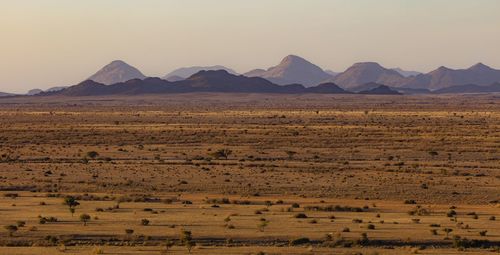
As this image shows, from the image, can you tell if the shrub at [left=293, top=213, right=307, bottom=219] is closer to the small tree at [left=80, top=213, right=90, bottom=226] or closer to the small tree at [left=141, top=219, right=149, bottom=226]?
the small tree at [left=141, top=219, right=149, bottom=226]

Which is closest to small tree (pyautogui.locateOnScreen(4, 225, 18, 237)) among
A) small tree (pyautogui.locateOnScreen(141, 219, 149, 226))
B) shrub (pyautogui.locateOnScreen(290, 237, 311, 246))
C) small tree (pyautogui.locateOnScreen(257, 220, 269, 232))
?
small tree (pyautogui.locateOnScreen(141, 219, 149, 226))

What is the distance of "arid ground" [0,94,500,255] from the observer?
30203 millimetres

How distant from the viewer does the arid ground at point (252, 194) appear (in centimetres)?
3020

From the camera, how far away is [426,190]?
158ft

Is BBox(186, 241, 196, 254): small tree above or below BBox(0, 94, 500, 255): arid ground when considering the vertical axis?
above

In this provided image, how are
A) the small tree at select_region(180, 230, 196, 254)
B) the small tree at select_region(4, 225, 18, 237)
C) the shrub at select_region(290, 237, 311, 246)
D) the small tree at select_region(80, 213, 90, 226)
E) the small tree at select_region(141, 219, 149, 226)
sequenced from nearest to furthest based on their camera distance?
1. the small tree at select_region(180, 230, 196, 254)
2. the shrub at select_region(290, 237, 311, 246)
3. the small tree at select_region(4, 225, 18, 237)
4. the small tree at select_region(141, 219, 149, 226)
5. the small tree at select_region(80, 213, 90, 226)

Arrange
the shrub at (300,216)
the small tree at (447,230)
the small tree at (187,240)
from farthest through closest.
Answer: the shrub at (300,216), the small tree at (447,230), the small tree at (187,240)

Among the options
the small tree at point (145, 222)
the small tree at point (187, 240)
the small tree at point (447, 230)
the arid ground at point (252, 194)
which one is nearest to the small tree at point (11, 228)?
the arid ground at point (252, 194)

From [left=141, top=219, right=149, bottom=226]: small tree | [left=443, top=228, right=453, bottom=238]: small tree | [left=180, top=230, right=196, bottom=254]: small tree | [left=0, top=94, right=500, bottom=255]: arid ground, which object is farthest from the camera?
[left=141, top=219, right=149, bottom=226]: small tree

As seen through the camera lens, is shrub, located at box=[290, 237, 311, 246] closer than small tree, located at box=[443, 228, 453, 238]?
Yes

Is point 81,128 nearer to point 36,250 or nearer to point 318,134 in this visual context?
point 318,134

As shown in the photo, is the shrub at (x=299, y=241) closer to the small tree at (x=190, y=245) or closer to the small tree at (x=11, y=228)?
the small tree at (x=190, y=245)

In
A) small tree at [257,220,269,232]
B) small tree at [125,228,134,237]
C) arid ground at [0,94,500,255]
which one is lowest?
Result: arid ground at [0,94,500,255]

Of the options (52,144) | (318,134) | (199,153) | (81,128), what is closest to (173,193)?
(199,153)
